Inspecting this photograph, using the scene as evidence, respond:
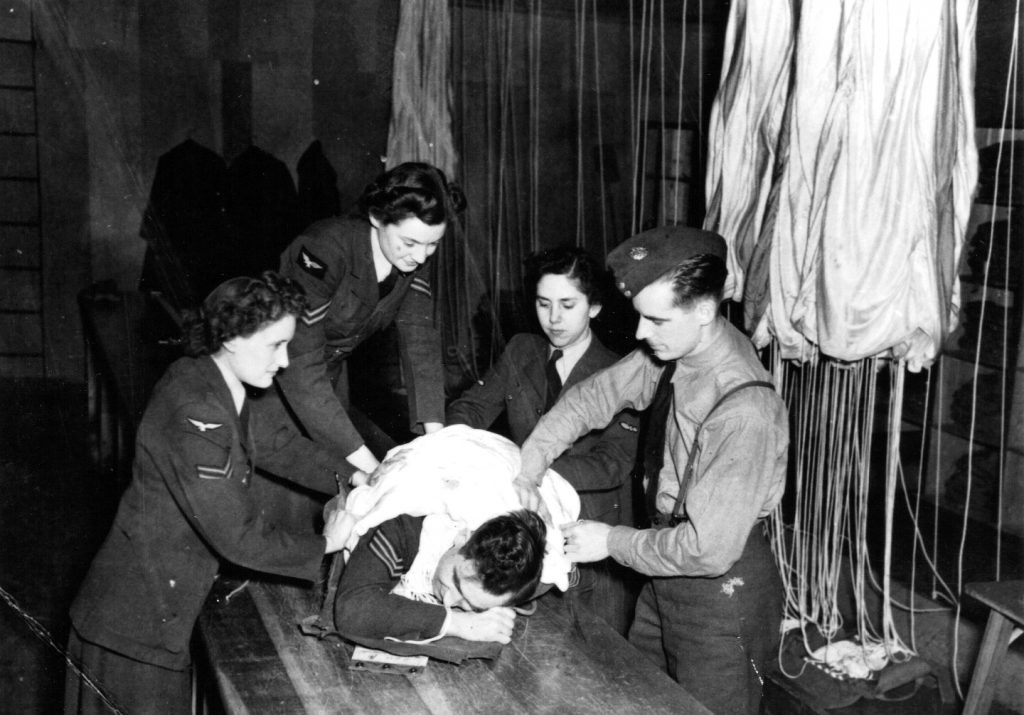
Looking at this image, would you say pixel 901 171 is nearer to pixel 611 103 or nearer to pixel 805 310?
pixel 805 310

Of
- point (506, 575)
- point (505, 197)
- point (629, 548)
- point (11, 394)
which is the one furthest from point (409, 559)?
point (11, 394)

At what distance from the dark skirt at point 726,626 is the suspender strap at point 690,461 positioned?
0.64 ft

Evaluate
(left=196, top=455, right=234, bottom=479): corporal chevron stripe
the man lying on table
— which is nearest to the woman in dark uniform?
the man lying on table

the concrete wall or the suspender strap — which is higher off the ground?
the concrete wall

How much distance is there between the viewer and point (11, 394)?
770 centimetres

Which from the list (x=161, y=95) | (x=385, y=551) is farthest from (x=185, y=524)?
(x=161, y=95)

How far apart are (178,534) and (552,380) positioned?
138 centimetres

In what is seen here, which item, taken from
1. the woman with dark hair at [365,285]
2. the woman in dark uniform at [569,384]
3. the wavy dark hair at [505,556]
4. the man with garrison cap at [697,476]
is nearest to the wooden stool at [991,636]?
the man with garrison cap at [697,476]

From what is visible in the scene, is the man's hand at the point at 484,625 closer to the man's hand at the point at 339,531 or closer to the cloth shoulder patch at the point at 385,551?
the cloth shoulder patch at the point at 385,551

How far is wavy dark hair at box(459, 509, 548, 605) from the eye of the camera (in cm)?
225

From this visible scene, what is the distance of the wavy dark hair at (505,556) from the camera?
225cm

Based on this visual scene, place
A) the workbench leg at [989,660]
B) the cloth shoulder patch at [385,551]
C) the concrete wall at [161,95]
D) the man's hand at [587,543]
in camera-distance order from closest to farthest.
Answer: the cloth shoulder patch at [385,551] < the man's hand at [587,543] < the workbench leg at [989,660] < the concrete wall at [161,95]

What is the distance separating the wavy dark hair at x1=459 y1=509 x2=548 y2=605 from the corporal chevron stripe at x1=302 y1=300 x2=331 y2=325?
1.05 metres

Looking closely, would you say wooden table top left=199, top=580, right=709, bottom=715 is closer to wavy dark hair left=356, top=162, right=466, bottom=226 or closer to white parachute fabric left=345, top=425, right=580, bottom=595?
white parachute fabric left=345, top=425, right=580, bottom=595
